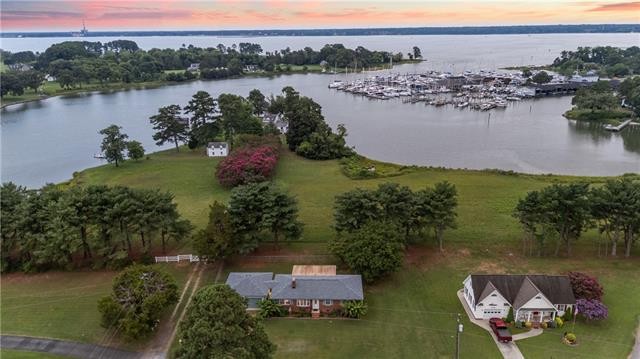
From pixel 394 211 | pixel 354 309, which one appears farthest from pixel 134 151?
pixel 354 309

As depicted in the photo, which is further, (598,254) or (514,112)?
(514,112)

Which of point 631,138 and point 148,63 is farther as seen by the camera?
point 148,63

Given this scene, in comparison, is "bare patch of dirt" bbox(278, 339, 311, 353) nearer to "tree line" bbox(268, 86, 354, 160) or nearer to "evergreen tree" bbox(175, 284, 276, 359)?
"evergreen tree" bbox(175, 284, 276, 359)

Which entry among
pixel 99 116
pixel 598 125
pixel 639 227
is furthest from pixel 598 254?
pixel 99 116

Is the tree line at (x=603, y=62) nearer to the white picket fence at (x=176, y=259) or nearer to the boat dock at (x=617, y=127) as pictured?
the boat dock at (x=617, y=127)

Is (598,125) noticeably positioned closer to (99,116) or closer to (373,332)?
(373,332)

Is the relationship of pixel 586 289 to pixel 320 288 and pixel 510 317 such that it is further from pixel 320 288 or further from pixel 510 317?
pixel 320 288

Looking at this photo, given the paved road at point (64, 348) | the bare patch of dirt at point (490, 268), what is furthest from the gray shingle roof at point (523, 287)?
the paved road at point (64, 348)
